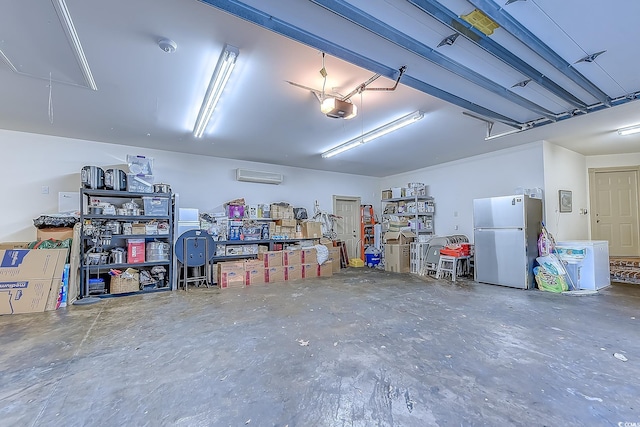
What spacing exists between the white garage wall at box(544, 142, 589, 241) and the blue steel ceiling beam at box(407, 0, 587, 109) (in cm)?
275

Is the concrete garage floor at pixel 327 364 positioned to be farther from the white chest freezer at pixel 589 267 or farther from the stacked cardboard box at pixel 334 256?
the stacked cardboard box at pixel 334 256

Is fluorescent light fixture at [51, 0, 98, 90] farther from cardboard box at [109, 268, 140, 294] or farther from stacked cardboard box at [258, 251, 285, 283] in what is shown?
stacked cardboard box at [258, 251, 285, 283]

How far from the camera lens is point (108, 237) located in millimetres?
4957

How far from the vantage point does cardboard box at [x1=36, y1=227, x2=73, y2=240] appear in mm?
4629

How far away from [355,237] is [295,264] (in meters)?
2.98

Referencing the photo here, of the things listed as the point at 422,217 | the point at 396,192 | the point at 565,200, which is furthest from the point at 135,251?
the point at 565,200

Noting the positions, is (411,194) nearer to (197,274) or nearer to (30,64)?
(197,274)

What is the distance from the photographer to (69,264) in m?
4.35

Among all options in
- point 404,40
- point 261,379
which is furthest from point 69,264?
point 404,40

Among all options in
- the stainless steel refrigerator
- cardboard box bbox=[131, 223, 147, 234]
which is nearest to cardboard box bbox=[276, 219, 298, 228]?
cardboard box bbox=[131, 223, 147, 234]

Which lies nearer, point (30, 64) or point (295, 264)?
point (30, 64)

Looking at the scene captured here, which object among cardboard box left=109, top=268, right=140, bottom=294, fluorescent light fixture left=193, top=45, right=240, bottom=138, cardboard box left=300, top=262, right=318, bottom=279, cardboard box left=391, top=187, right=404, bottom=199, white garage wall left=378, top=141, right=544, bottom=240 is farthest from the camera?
cardboard box left=391, top=187, right=404, bottom=199

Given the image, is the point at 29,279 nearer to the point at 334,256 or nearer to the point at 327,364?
the point at 327,364

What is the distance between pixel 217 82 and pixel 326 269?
15.6 feet
